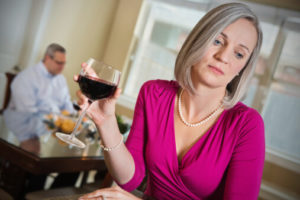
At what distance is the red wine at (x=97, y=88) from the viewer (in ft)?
2.96

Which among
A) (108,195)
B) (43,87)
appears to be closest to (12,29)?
(43,87)

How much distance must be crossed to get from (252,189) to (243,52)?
517mm

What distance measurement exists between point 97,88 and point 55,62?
2810 mm

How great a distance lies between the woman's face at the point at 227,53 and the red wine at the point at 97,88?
0.42 metres

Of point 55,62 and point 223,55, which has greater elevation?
point 223,55

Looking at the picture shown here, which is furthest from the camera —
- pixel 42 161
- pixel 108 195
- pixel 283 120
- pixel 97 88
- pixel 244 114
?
pixel 283 120

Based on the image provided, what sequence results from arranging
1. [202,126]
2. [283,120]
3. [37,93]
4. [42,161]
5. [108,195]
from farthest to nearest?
[283,120] < [37,93] < [42,161] < [202,126] < [108,195]

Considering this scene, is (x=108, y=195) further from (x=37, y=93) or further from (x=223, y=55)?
(x=37, y=93)

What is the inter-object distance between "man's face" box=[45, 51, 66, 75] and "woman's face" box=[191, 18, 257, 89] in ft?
8.58

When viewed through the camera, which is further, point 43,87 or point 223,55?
point 43,87

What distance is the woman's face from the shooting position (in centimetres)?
112

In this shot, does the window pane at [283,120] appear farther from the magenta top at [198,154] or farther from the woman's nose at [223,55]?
the woman's nose at [223,55]

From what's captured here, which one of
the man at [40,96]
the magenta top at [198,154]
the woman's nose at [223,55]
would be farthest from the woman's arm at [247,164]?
the man at [40,96]

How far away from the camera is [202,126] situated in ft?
4.30
